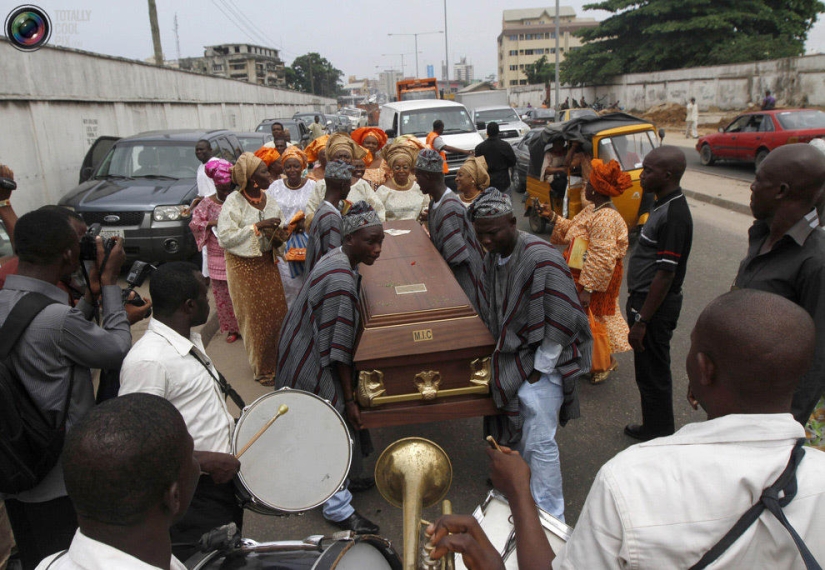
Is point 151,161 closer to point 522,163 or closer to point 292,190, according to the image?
point 292,190

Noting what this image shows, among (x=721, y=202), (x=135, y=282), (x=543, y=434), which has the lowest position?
(x=721, y=202)

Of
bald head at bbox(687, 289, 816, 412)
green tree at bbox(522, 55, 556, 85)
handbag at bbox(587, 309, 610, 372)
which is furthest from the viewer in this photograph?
green tree at bbox(522, 55, 556, 85)

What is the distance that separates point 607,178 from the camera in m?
4.02

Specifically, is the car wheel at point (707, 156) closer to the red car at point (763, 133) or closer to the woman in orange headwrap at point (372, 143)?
the red car at point (763, 133)

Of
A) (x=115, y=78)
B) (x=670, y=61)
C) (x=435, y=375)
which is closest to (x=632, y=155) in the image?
(x=435, y=375)

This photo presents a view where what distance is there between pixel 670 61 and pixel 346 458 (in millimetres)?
38298

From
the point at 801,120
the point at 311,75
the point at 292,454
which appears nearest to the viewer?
the point at 292,454

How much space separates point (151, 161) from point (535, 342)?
797 cm

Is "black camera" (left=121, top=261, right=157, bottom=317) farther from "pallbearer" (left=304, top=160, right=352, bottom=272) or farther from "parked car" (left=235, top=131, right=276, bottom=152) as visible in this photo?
"parked car" (left=235, top=131, right=276, bottom=152)

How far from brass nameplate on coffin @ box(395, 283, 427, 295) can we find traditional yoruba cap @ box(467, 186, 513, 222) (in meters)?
0.61

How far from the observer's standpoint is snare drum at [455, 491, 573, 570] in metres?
1.92

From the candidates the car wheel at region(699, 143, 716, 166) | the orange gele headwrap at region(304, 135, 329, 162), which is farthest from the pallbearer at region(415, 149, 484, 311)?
the car wheel at region(699, 143, 716, 166)

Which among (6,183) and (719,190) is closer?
(6,183)

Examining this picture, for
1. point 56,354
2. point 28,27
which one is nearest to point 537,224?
point 56,354
